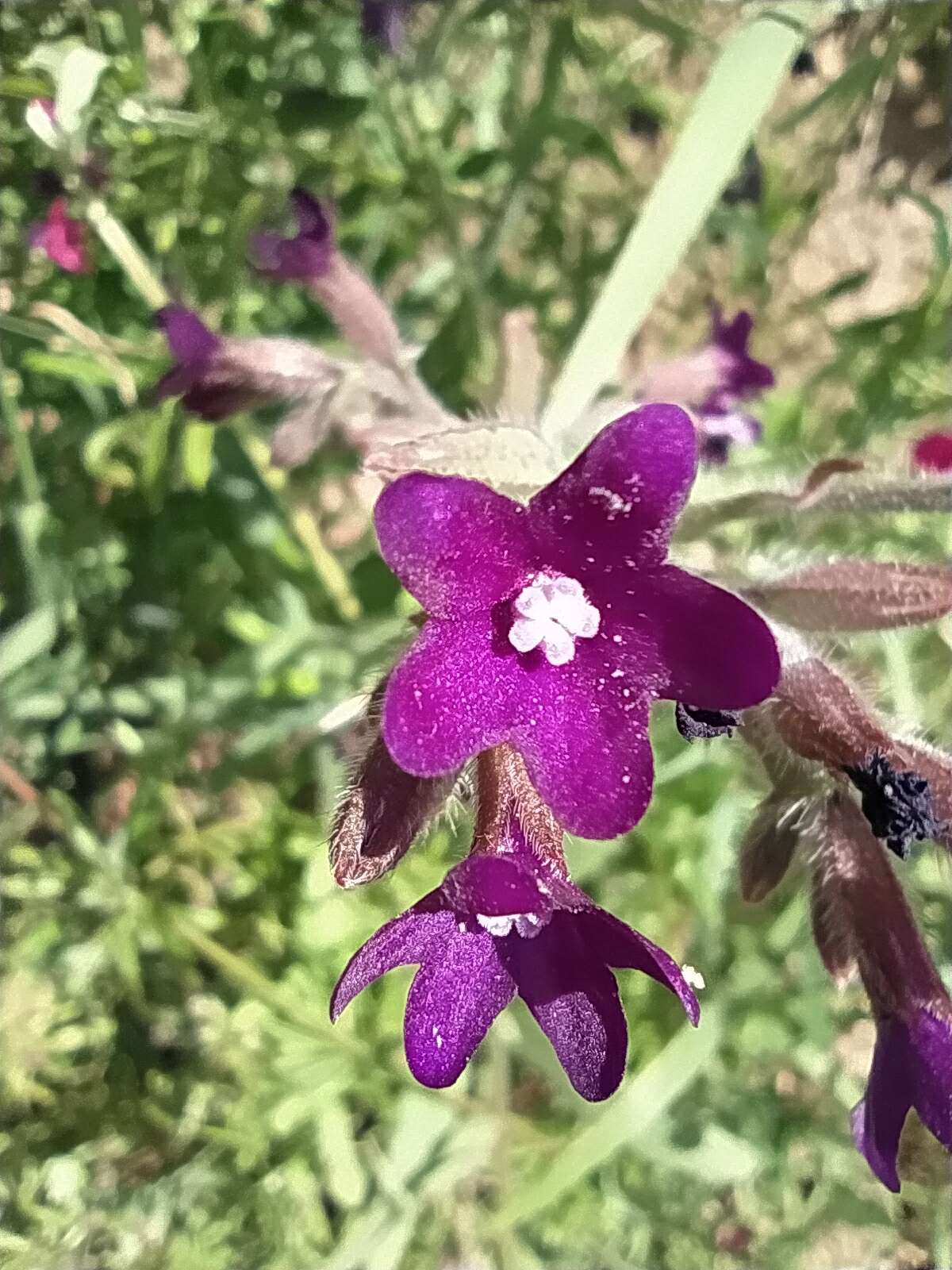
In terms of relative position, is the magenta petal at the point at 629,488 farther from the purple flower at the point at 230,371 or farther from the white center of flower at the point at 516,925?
the purple flower at the point at 230,371

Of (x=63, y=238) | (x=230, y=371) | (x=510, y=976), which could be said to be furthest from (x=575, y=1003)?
(x=63, y=238)

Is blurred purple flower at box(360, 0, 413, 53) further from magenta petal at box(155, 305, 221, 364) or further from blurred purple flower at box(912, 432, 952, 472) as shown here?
blurred purple flower at box(912, 432, 952, 472)

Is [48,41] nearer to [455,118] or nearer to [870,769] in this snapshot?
[455,118]

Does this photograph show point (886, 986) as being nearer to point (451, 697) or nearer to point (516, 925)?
point (516, 925)

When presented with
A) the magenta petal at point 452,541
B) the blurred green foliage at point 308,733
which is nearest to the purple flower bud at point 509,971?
the magenta petal at point 452,541

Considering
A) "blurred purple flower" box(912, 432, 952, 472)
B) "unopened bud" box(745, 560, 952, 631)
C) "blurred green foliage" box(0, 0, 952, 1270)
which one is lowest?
"blurred green foliage" box(0, 0, 952, 1270)

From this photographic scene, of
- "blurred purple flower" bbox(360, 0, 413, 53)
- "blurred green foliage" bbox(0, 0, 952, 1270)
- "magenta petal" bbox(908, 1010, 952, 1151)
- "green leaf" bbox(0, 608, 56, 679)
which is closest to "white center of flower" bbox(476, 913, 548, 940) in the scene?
"magenta petal" bbox(908, 1010, 952, 1151)
